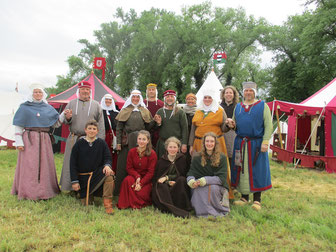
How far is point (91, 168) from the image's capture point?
3.28 metres

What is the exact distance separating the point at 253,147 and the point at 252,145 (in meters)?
0.03

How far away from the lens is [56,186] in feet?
11.8

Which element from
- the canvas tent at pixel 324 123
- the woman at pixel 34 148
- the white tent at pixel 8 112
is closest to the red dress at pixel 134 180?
the woman at pixel 34 148

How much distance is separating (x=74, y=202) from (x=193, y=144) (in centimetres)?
168

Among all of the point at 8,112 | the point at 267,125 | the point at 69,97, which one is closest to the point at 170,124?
the point at 267,125

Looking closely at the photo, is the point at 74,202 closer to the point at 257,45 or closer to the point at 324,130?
the point at 324,130

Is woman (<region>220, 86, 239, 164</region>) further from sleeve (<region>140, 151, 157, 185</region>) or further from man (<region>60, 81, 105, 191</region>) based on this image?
man (<region>60, 81, 105, 191</region>)

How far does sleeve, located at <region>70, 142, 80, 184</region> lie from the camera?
320 cm

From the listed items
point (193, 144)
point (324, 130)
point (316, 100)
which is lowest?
point (193, 144)

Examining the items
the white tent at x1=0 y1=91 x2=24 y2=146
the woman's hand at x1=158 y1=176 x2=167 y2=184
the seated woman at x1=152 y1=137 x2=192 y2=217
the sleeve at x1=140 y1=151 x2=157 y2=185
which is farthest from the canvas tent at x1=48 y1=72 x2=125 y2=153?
the woman's hand at x1=158 y1=176 x2=167 y2=184

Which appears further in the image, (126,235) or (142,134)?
(142,134)

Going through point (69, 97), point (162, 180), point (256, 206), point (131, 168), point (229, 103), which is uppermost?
point (69, 97)

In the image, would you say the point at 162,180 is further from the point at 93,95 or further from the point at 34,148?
the point at 93,95

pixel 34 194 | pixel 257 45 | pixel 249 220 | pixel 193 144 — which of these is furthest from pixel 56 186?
pixel 257 45
